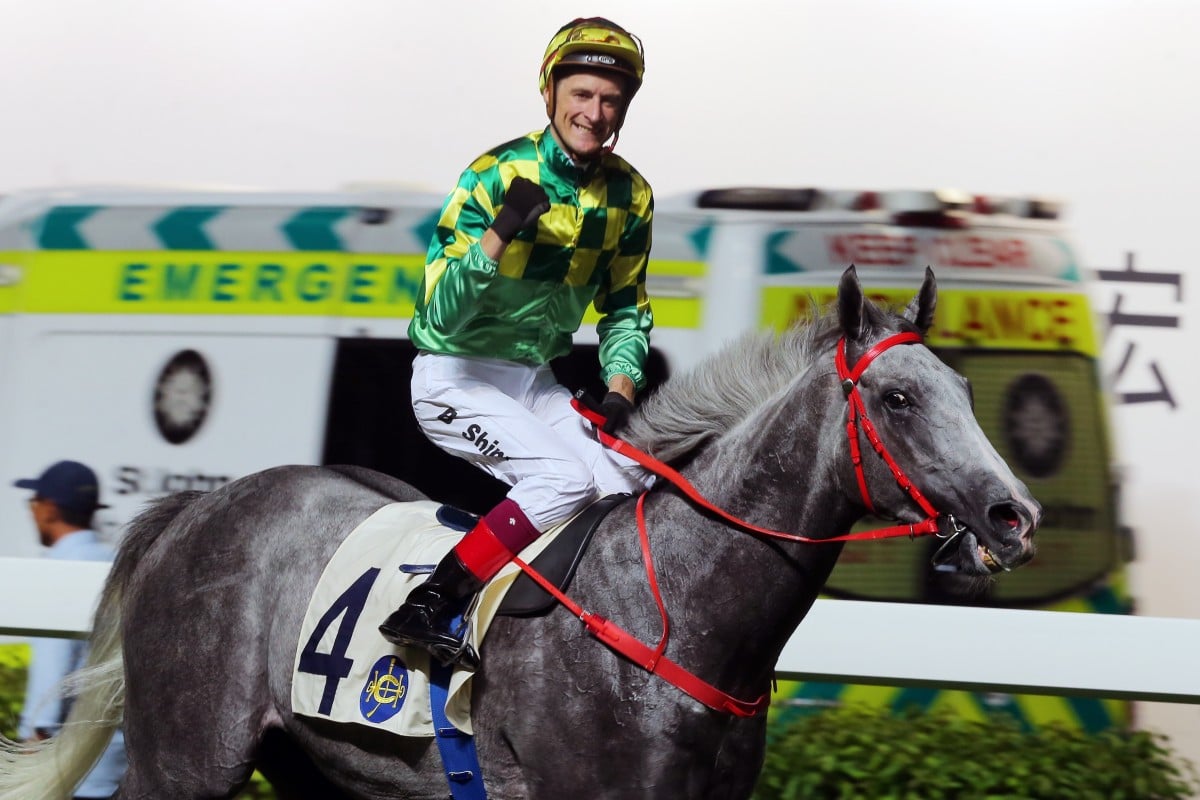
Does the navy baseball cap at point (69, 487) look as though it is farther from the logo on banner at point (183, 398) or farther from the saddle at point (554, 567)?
the saddle at point (554, 567)

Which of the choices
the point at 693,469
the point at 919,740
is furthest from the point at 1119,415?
the point at 693,469

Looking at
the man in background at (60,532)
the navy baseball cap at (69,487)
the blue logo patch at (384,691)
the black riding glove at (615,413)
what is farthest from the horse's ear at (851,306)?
the navy baseball cap at (69,487)

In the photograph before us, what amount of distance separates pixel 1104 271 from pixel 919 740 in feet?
6.32

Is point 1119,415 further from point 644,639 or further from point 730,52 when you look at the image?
point 644,639

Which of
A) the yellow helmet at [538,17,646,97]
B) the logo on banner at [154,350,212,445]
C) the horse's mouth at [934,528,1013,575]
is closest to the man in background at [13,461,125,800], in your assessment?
the logo on banner at [154,350,212,445]

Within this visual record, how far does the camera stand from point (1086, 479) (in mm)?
4312

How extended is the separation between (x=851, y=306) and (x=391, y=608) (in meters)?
1.15

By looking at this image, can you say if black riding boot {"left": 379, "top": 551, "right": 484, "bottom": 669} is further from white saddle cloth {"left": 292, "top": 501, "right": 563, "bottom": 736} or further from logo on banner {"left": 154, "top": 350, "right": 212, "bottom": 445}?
logo on banner {"left": 154, "top": 350, "right": 212, "bottom": 445}

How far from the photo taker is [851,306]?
2.55 metres

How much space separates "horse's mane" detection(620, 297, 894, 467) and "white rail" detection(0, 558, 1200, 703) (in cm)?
124

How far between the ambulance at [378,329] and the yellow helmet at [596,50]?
4.80 ft

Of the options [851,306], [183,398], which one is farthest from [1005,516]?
[183,398]

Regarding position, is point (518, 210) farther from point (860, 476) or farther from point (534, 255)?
point (860, 476)

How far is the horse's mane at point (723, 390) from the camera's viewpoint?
2785mm
